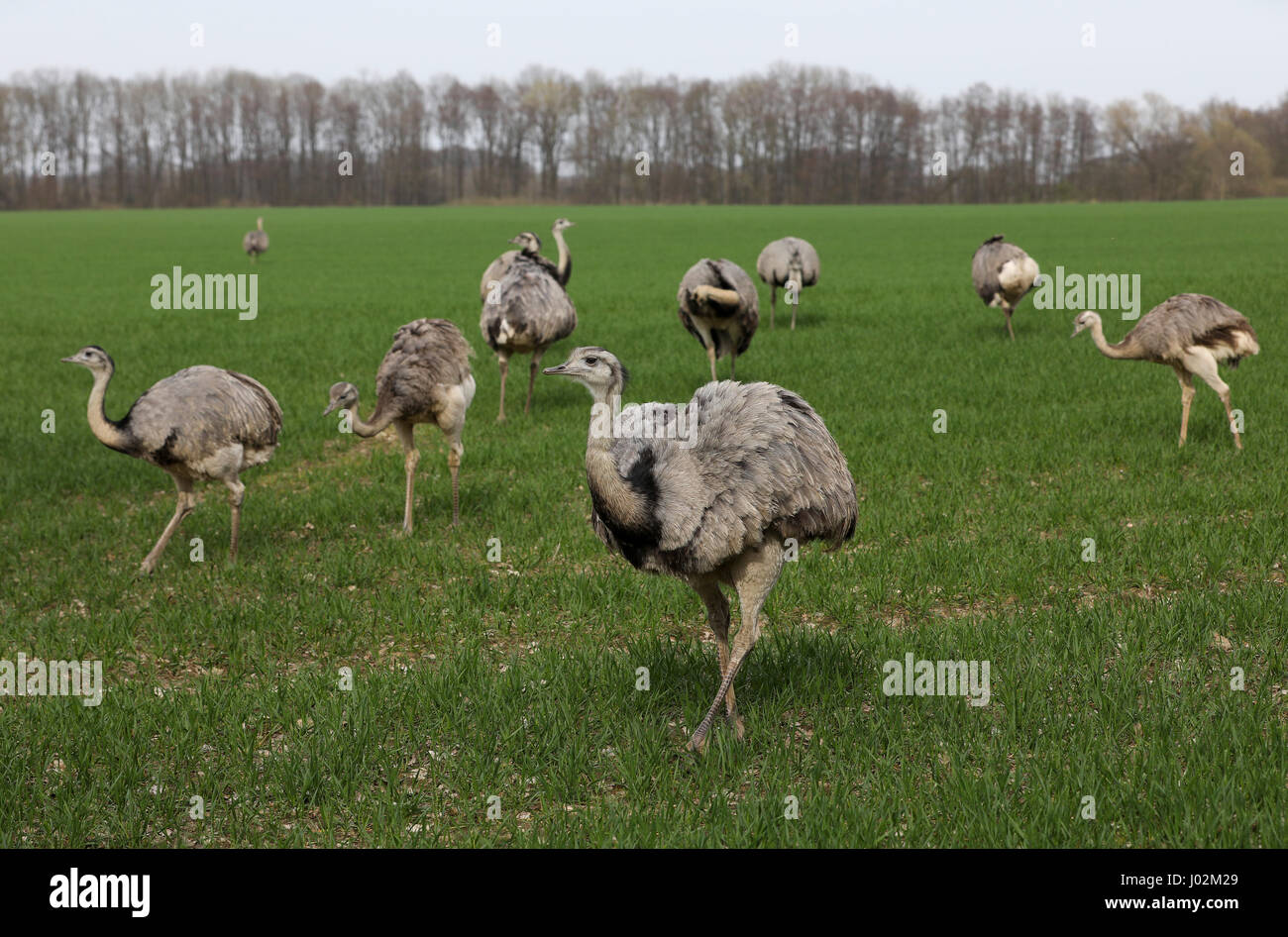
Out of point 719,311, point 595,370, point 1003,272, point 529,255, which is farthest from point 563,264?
point 595,370

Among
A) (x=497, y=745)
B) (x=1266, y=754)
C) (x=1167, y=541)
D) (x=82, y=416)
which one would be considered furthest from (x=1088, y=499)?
(x=82, y=416)

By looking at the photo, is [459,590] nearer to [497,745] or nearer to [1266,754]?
[497,745]

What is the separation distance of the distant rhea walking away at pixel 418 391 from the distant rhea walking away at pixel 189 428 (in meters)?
0.75

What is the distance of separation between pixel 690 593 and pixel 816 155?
10112 cm

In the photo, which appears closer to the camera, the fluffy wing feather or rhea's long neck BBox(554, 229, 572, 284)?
the fluffy wing feather

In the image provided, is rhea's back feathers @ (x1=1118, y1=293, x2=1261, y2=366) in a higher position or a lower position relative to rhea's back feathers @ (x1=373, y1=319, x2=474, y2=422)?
higher

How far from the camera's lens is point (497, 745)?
5.03 metres

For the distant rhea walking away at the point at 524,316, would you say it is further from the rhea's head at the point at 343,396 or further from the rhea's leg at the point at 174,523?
the rhea's leg at the point at 174,523

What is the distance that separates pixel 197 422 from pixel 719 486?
16.7ft

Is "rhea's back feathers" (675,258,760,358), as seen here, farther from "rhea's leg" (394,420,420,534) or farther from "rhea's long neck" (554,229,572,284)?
"rhea's leg" (394,420,420,534)

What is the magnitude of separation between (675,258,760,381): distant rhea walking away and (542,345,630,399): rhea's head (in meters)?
8.77

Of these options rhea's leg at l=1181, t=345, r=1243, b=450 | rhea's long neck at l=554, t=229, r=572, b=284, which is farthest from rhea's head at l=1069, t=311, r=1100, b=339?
rhea's long neck at l=554, t=229, r=572, b=284

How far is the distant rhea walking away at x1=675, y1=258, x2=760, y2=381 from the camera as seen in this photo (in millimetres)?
13625
